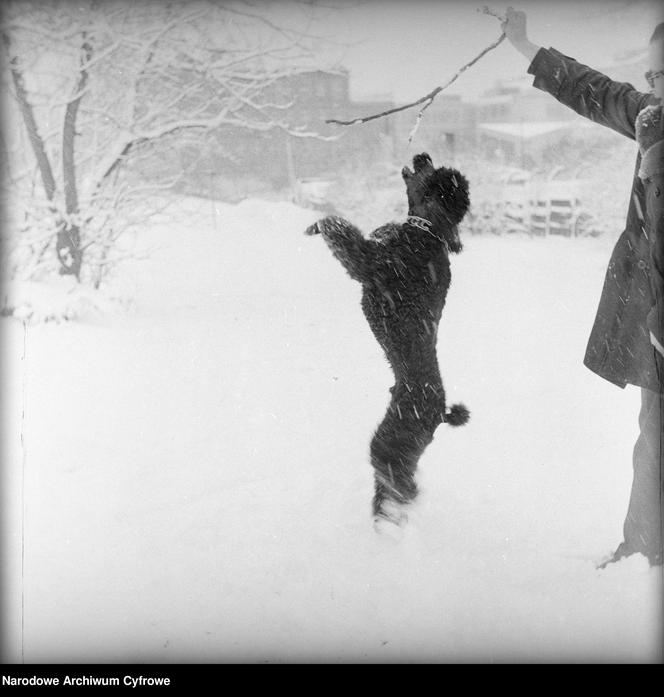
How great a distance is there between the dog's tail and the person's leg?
38cm

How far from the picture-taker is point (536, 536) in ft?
3.84

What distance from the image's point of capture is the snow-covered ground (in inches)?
42.4

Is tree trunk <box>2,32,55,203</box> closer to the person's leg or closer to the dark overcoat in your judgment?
the dark overcoat

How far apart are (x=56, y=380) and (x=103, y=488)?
0.29 m

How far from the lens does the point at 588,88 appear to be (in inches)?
40.0

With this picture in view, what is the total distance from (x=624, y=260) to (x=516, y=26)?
0.52m

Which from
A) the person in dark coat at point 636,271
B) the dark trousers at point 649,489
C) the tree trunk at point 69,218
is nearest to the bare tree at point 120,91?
the tree trunk at point 69,218

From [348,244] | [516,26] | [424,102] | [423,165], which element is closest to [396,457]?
[348,244]

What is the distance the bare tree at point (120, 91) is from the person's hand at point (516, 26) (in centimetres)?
39

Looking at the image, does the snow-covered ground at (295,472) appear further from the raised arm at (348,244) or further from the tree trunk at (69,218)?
the tree trunk at (69,218)

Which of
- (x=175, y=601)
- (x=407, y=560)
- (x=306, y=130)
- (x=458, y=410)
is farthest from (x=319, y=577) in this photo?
(x=306, y=130)

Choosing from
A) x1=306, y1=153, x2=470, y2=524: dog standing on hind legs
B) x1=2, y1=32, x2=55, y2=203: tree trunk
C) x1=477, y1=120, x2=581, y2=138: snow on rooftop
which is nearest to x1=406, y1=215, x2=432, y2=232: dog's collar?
x1=306, y1=153, x2=470, y2=524: dog standing on hind legs

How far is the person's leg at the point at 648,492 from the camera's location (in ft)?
3.64

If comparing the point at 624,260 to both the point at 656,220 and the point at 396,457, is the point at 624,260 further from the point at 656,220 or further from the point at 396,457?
the point at 396,457
